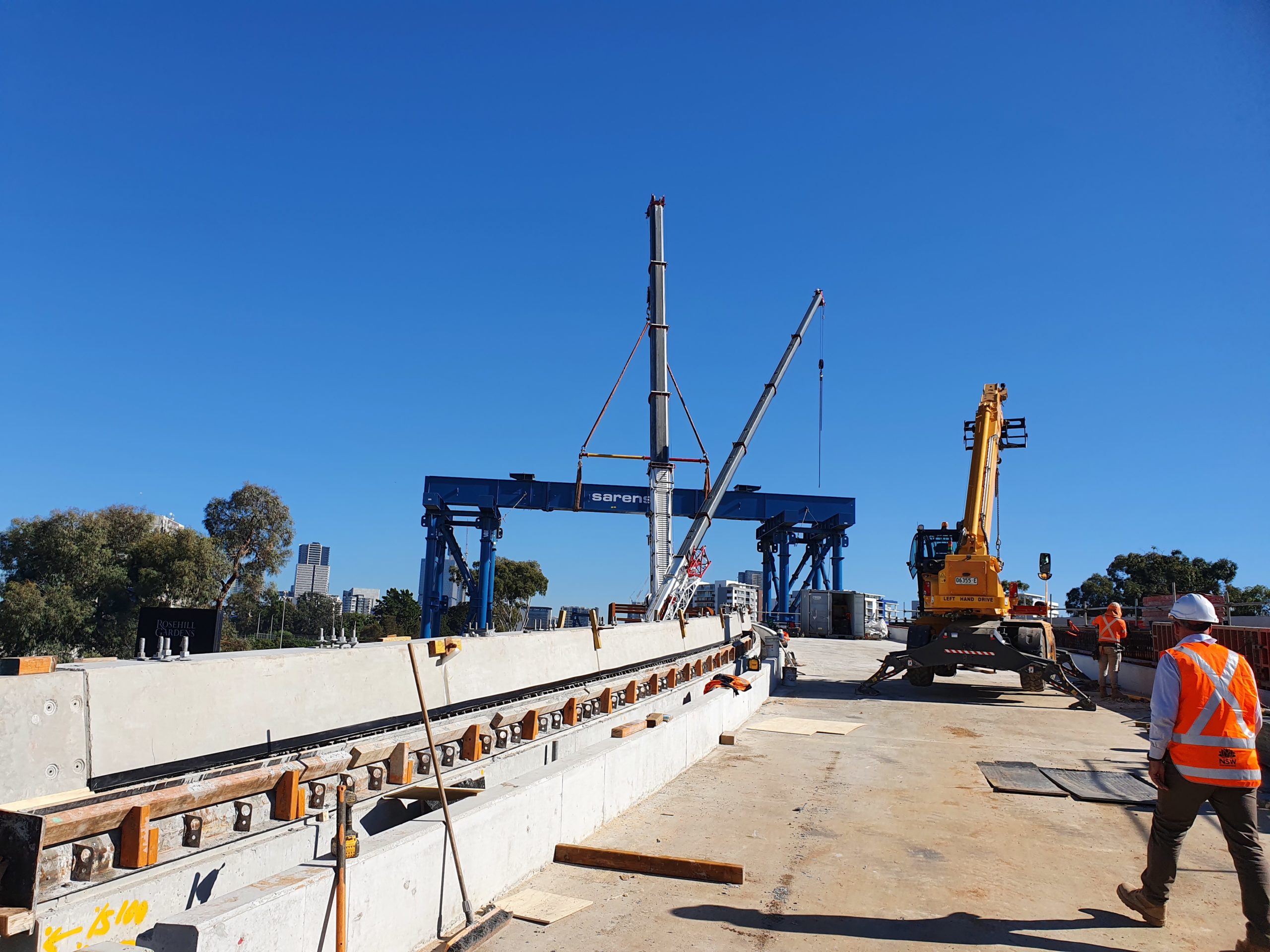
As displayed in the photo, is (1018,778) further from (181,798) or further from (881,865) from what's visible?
(181,798)

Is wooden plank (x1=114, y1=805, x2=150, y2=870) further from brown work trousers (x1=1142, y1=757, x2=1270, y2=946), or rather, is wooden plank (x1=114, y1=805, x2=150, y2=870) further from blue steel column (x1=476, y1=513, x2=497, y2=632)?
blue steel column (x1=476, y1=513, x2=497, y2=632)

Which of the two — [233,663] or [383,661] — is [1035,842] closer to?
[383,661]

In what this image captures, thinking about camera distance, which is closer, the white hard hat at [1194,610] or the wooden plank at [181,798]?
the wooden plank at [181,798]

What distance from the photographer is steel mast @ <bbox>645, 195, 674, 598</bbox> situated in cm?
2478

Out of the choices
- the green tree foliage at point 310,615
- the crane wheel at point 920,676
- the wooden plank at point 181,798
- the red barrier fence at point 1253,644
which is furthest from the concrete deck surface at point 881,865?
the green tree foliage at point 310,615

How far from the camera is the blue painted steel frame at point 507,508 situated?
34.7 meters

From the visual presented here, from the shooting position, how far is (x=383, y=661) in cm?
589

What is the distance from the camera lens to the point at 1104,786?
27.6 ft

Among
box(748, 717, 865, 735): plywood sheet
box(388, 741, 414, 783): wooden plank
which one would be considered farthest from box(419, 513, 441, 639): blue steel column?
box(388, 741, 414, 783): wooden plank

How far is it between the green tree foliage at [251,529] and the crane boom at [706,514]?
22115 mm

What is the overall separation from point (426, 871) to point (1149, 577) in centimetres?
7532

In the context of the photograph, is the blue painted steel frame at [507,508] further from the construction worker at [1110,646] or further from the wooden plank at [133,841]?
the wooden plank at [133,841]

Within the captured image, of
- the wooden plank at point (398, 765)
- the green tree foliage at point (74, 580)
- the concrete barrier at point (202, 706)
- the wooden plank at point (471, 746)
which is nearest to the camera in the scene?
→ the concrete barrier at point (202, 706)

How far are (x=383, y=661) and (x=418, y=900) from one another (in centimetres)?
219
